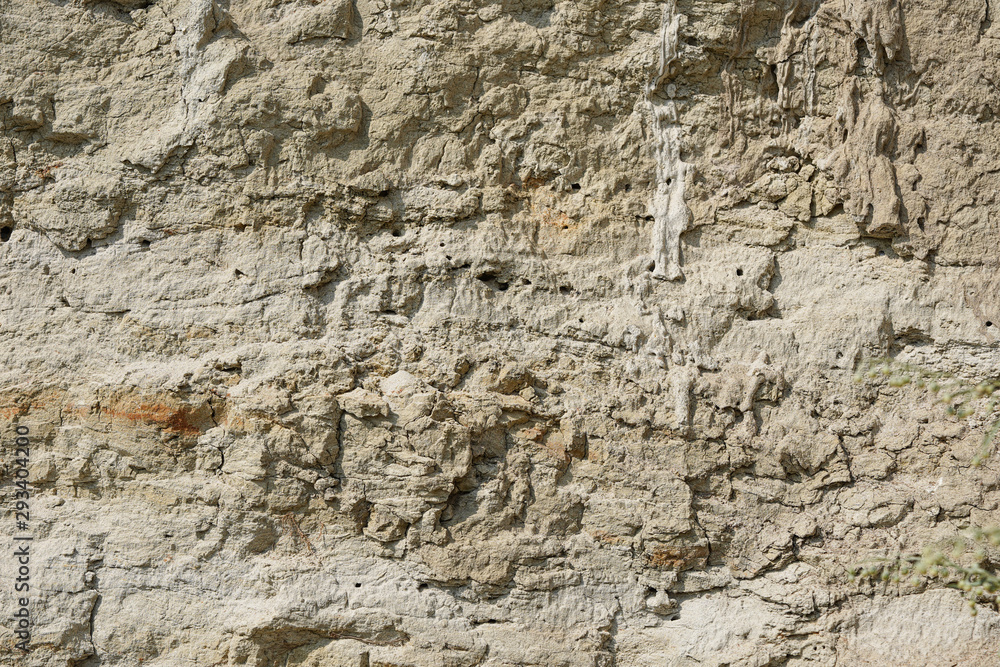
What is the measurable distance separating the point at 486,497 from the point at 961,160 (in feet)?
7.68

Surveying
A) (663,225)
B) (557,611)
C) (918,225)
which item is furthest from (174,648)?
(918,225)

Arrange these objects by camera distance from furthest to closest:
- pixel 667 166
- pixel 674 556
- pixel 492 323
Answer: pixel 667 166 → pixel 492 323 → pixel 674 556

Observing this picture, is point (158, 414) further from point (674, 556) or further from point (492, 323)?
point (674, 556)

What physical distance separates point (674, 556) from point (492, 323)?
116cm

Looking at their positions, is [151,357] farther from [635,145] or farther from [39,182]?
[635,145]

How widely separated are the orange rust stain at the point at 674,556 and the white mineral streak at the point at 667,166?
1083 mm

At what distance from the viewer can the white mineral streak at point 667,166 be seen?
3531mm

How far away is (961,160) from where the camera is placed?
3.45 m

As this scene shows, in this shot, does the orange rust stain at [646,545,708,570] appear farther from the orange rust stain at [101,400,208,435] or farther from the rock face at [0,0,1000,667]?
the orange rust stain at [101,400,208,435]

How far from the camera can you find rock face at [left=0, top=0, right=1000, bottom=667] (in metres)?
3.24

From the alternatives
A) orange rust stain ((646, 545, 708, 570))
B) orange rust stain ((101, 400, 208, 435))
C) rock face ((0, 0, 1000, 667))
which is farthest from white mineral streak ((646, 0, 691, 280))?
orange rust stain ((101, 400, 208, 435))

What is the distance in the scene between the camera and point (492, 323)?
3.45m

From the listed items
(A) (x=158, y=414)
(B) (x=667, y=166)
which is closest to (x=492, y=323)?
(B) (x=667, y=166)

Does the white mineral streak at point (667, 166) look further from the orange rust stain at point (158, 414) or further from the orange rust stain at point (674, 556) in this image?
the orange rust stain at point (158, 414)
